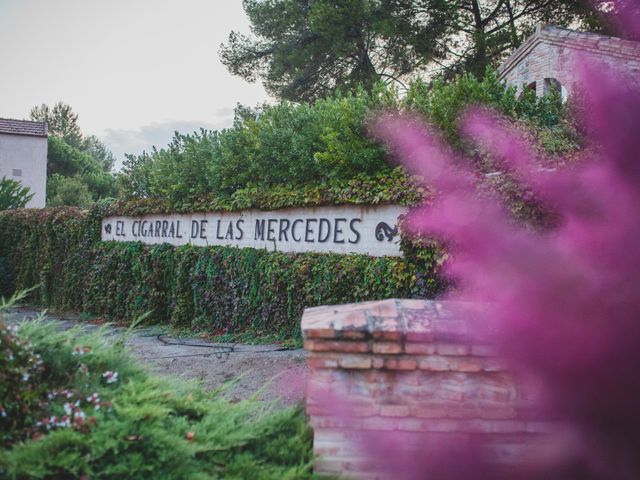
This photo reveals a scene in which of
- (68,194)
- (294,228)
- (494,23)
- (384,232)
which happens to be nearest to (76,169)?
(68,194)

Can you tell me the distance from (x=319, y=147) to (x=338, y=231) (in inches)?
46.9

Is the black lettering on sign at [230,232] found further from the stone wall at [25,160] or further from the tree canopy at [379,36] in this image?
the stone wall at [25,160]

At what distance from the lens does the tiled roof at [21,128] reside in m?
28.9

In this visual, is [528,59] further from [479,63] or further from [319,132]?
[319,132]

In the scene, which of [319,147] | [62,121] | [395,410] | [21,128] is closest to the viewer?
[395,410]

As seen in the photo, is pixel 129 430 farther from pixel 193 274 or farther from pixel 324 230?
pixel 193 274

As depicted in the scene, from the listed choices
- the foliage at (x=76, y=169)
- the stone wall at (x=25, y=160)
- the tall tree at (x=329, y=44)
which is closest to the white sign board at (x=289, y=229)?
the tall tree at (x=329, y=44)

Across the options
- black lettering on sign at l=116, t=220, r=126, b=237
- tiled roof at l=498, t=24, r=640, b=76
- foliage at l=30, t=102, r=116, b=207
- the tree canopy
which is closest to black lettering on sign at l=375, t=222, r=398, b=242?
black lettering on sign at l=116, t=220, r=126, b=237

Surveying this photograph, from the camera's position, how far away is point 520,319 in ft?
3.88

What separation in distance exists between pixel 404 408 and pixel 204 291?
6306 millimetres

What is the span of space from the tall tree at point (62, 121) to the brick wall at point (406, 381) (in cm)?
6352

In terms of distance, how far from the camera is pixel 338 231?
643 cm

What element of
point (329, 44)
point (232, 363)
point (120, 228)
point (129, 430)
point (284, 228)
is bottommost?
point (232, 363)

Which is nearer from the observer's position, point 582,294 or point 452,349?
point 582,294
